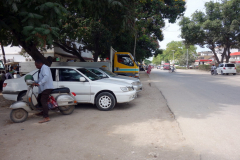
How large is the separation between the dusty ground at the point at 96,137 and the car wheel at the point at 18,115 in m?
0.16

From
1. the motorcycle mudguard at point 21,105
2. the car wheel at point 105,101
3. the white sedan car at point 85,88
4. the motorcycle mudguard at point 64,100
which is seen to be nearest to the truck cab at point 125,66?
the white sedan car at point 85,88

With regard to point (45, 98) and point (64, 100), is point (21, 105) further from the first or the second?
point (64, 100)

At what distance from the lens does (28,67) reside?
12.6m

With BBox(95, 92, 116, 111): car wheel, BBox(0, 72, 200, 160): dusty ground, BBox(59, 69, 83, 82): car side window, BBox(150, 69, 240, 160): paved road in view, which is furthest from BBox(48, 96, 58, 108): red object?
BBox(150, 69, 240, 160): paved road

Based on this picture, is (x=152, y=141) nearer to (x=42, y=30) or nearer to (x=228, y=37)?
(x=42, y=30)

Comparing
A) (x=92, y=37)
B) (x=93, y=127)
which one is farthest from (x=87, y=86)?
(x=92, y=37)

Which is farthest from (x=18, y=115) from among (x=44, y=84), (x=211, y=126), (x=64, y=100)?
(x=211, y=126)

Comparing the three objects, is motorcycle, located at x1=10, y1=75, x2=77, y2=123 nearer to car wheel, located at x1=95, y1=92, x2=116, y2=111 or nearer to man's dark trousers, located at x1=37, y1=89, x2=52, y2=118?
man's dark trousers, located at x1=37, y1=89, x2=52, y2=118

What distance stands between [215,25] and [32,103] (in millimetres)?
32968

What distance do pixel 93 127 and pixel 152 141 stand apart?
67.1 inches

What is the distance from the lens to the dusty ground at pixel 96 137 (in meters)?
3.78

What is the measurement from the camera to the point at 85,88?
7.19m

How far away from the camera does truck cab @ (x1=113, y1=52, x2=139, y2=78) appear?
13820 millimetres

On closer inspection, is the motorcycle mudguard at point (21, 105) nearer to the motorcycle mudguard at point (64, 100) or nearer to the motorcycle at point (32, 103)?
the motorcycle at point (32, 103)
